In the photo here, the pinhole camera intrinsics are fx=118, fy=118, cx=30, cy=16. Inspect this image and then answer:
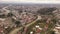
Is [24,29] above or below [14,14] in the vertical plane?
below

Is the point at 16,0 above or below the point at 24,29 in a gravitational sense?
above

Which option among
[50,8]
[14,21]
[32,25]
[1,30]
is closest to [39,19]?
[32,25]

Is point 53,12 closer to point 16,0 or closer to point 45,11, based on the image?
point 45,11

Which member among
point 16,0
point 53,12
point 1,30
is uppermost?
point 16,0

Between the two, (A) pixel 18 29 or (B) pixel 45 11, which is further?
(B) pixel 45 11

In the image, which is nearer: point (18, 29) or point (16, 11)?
point (18, 29)

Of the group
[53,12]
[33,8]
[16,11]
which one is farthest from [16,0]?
[53,12]

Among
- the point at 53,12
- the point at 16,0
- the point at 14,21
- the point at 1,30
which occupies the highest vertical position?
the point at 16,0

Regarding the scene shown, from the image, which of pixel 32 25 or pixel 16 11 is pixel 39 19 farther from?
pixel 16 11
